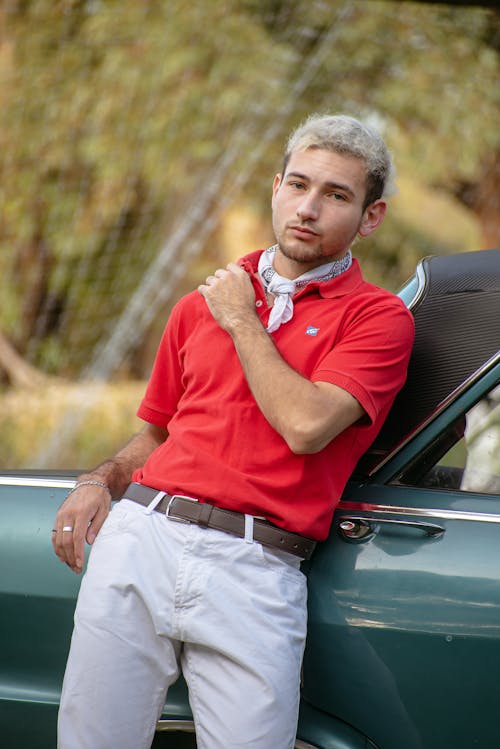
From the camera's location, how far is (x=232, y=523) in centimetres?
238

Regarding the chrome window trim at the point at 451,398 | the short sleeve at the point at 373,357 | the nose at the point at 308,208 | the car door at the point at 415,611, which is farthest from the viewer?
the nose at the point at 308,208

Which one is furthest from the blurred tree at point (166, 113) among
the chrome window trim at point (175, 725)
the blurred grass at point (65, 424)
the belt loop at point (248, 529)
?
the belt loop at point (248, 529)

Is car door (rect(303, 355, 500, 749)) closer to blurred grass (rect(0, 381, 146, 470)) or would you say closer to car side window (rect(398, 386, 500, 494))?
car side window (rect(398, 386, 500, 494))

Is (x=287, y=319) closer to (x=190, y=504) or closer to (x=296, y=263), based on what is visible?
(x=296, y=263)

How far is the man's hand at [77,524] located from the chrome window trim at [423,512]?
601mm

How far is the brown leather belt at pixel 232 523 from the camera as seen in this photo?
2.38 m

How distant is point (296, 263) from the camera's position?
270cm

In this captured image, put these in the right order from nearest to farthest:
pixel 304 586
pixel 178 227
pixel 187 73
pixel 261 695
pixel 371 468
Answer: pixel 261 695, pixel 304 586, pixel 371 468, pixel 187 73, pixel 178 227

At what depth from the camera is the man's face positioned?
267 cm

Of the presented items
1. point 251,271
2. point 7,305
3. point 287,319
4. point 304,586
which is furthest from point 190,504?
point 7,305

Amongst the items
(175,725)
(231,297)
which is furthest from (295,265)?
(175,725)

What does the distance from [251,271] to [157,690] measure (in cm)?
111

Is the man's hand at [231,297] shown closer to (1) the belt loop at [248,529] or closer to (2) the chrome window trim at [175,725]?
(1) the belt loop at [248,529]

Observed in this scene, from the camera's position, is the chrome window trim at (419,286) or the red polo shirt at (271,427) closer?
the red polo shirt at (271,427)
